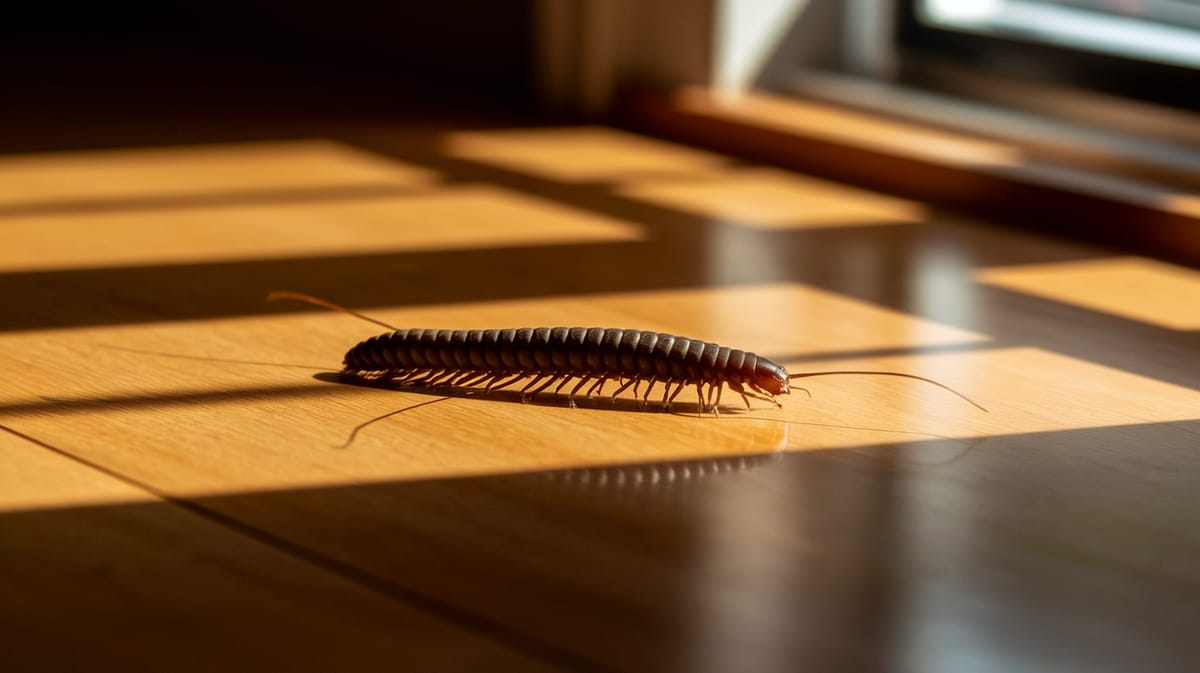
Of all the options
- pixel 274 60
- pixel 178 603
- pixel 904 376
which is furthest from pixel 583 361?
pixel 274 60

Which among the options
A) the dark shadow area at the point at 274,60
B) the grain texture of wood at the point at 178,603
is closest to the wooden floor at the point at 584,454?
the grain texture of wood at the point at 178,603

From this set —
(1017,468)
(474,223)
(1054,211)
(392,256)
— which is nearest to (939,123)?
(1054,211)

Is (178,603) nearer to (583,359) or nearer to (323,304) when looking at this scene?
(583,359)

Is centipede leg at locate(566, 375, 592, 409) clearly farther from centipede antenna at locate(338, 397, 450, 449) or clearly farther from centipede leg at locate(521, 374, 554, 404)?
centipede antenna at locate(338, 397, 450, 449)

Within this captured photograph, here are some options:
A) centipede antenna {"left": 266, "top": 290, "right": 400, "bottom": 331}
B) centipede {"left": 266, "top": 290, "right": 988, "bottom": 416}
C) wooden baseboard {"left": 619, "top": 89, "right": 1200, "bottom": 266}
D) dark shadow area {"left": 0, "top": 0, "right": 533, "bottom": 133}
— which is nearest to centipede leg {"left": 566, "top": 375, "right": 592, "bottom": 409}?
centipede {"left": 266, "top": 290, "right": 988, "bottom": 416}

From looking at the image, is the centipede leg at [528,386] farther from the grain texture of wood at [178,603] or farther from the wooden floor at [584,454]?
the grain texture of wood at [178,603]

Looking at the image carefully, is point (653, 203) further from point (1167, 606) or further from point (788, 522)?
point (1167, 606)
